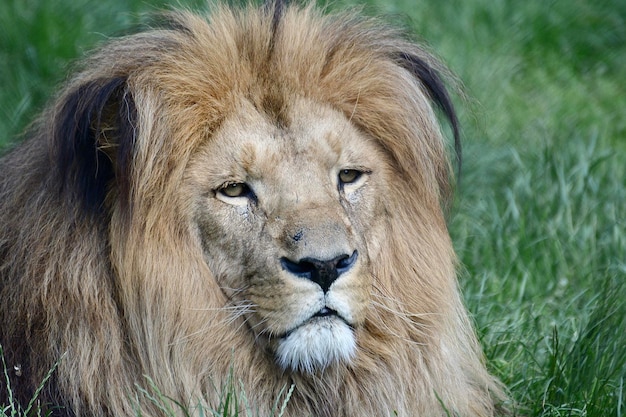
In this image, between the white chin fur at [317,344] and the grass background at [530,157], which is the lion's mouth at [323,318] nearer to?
the white chin fur at [317,344]

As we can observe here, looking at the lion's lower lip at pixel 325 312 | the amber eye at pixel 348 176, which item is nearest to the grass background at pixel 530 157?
the amber eye at pixel 348 176

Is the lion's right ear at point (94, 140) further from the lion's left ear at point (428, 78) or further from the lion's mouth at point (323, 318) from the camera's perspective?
the lion's left ear at point (428, 78)

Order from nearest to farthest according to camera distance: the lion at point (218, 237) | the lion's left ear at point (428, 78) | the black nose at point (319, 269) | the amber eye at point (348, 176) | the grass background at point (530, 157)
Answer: the black nose at point (319, 269) < the lion at point (218, 237) < the amber eye at point (348, 176) < the lion's left ear at point (428, 78) < the grass background at point (530, 157)

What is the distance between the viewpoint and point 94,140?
355 cm

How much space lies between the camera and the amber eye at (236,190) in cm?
359

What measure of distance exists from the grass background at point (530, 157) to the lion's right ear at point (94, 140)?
66 centimetres

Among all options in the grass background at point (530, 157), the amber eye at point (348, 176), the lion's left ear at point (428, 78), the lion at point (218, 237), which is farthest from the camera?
the grass background at point (530, 157)

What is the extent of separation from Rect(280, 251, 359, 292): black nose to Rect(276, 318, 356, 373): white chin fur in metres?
0.13

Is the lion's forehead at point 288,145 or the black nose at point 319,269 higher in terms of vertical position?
the lion's forehead at point 288,145

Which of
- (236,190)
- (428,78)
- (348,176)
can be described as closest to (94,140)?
(236,190)

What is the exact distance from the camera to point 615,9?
8.48 metres

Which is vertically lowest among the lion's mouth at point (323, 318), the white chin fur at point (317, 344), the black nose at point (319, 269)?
the white chin fur at point (317, 344)

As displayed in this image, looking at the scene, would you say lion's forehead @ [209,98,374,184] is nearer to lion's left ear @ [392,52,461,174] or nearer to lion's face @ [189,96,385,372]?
lion's face @ [189,96,385,372]

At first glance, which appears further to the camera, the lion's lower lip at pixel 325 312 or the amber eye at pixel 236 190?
the amber eye at pixel 236 190
